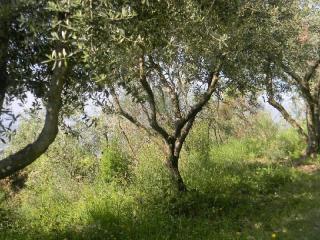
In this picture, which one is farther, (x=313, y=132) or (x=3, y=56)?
(x=313, y=132)

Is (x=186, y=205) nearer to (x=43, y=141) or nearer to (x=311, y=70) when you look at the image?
(x=43, y=141)

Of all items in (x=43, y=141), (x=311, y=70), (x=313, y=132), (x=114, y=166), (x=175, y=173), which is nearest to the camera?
(x=43, y=141)

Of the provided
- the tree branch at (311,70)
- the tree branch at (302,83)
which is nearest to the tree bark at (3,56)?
the tree branch at (302,83)

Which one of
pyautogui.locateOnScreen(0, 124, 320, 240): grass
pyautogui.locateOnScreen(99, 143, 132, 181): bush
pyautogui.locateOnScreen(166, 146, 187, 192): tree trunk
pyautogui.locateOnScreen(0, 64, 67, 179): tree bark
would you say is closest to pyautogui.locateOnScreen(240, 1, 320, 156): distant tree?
pyautogui.locateOnScreen(0, 124, 320, 240): grass

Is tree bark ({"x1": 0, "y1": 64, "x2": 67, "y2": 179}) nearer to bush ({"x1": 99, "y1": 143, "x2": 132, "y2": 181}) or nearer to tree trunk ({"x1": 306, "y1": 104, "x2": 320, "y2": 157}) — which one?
bush ({"x1": 99, "y1": 143, "x2": 132, "y2": 181})

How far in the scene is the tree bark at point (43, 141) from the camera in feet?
20.8

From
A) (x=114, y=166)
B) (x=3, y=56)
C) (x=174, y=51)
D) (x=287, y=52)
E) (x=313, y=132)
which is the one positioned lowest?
(x=3, y=56)

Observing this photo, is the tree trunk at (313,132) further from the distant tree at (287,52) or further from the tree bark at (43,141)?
the tree bark at (43,141)

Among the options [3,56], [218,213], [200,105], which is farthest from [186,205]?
[3,56]

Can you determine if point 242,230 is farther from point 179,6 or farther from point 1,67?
point 1,67

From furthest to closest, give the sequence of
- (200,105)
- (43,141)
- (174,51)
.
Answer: (200,105) → (174,51) → (43,141)

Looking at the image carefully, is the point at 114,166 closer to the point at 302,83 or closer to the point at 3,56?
the point at 302,83

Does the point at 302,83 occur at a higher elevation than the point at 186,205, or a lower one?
higher

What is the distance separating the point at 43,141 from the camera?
6496 mm
